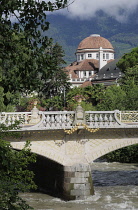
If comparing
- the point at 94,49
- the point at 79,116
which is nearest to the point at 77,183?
the point at 79,116

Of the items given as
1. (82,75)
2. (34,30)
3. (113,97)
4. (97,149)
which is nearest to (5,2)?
(34,30)

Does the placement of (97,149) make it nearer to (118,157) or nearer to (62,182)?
(62,182)

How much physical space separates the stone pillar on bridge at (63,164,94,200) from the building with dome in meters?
96.0

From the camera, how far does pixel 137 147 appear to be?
41031mm

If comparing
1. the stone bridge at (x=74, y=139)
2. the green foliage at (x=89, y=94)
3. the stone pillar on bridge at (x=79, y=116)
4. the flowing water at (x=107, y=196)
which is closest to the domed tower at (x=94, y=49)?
the green foliage at (x=89, y=94)

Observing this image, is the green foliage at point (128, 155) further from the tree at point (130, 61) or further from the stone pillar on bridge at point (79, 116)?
the tree at point (130, 61)

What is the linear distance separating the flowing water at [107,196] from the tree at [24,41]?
1571 centimetres

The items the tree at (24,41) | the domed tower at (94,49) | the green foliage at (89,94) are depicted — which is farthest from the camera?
the domed tower at (94,49)

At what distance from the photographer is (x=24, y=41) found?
371 inches

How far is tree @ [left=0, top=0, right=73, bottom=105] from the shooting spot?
9398 mm

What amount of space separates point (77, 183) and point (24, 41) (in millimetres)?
17334

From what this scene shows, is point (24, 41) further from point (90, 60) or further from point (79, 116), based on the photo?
point (90, 60)

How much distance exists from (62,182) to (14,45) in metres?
17.7

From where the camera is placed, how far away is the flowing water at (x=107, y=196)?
2511 cm
